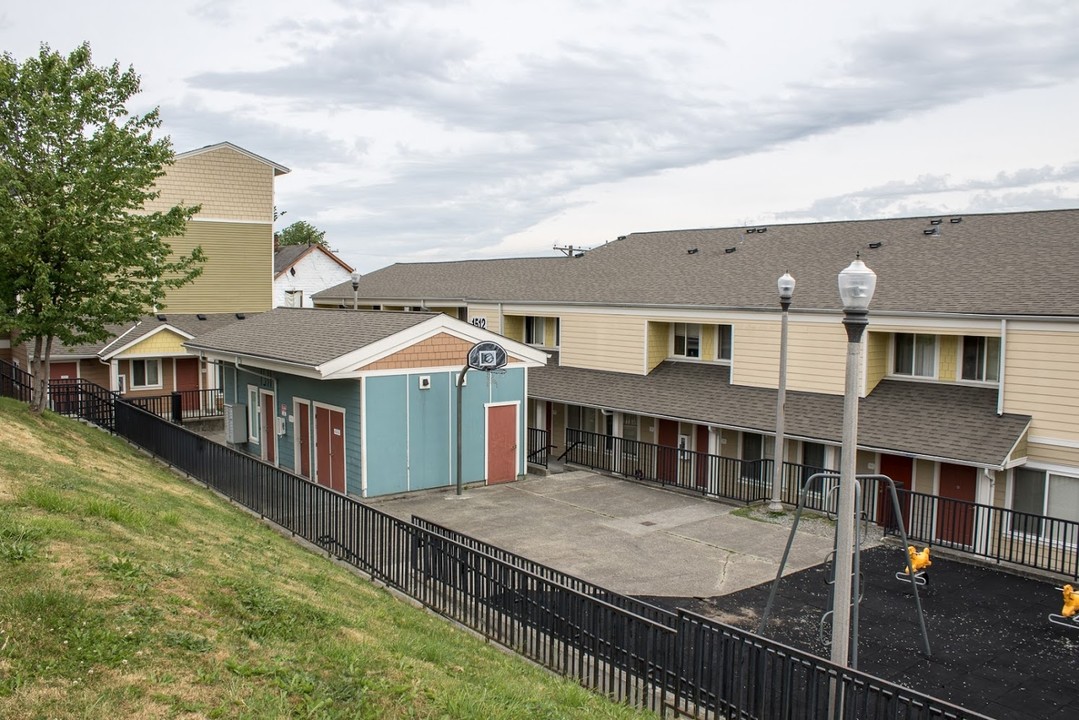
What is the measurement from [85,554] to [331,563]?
5.51 metres

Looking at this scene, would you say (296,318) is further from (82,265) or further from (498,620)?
(498,620)

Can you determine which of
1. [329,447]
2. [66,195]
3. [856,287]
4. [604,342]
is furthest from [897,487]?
[66,195]

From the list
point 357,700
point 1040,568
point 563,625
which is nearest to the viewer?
point 357,700

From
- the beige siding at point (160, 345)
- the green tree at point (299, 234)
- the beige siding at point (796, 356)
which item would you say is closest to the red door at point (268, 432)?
the beige siding at point (160, 345)

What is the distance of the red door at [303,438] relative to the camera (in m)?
20.9

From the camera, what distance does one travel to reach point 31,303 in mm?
18656

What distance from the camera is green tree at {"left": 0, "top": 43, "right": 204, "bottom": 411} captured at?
17500 mm

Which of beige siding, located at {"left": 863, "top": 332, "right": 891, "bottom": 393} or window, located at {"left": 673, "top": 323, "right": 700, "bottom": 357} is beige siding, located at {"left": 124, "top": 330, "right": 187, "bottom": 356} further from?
beige siding, located at {"left": 863, "top": 332, "right": 891, "bottom": 393}

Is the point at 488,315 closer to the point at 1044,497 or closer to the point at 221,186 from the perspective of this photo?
the point at 221,186

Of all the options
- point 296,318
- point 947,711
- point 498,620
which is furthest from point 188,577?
point 296,318

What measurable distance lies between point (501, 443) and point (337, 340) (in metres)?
4.83

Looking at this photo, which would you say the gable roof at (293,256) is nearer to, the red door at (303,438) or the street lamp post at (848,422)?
the red door at (303,438)

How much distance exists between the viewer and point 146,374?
3055 centimetres

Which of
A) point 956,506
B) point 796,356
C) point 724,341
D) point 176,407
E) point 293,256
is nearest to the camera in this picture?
point 956,506
